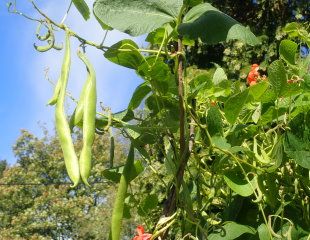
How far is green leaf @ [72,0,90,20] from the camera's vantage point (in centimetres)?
59

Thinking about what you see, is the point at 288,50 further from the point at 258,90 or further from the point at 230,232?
the point at 230,232

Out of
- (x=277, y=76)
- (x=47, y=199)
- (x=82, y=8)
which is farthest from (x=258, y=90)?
(x=47, y=199)

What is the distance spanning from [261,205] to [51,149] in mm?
15593

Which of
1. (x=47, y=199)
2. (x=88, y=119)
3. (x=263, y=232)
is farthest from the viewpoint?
(x=47, y=199)

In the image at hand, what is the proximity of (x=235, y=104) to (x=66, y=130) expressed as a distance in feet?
0.78

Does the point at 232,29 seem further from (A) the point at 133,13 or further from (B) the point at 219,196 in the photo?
(B) the point at 219,196

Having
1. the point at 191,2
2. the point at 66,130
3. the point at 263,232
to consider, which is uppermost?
the point at 191,2

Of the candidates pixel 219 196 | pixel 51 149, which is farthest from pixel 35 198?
pixel 219 196

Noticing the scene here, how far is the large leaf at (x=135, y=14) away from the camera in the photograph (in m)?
0.54

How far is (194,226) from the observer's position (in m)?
0.67

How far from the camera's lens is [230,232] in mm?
615

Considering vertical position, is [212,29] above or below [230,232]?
above

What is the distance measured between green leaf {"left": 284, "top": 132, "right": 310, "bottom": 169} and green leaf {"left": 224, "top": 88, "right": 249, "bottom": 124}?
0.07m

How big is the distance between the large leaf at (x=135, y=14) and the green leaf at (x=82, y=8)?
44 mm
